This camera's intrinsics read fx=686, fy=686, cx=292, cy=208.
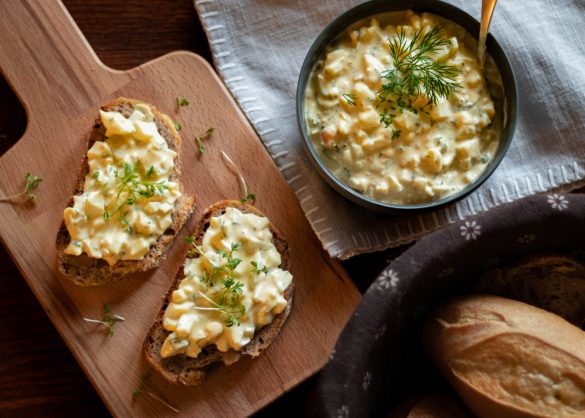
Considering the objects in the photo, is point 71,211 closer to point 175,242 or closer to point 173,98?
point 175,242

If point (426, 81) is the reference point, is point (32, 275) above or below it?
below

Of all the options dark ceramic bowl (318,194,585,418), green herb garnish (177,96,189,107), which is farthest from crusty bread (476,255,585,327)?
green herb garnish (177,96,189,107)

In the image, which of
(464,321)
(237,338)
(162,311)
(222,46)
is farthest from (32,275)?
(464,321)

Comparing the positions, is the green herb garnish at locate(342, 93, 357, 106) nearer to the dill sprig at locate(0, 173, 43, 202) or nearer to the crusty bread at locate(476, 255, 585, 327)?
the crusty bread at locate(476, 255, 585, 327)

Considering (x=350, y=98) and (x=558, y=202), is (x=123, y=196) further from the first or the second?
(x=558, y=202)

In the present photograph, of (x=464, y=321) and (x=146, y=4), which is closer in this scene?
(x=464, y=321)

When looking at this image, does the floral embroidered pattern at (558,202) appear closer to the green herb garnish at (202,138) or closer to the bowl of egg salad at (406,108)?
the bowl of egg salad at (406,108)
